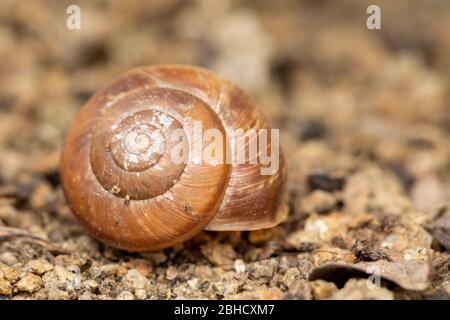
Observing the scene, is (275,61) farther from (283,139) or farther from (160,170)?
(160,170)

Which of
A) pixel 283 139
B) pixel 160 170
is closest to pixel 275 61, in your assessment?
pixel 283 139

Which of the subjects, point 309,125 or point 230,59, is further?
point 230,59

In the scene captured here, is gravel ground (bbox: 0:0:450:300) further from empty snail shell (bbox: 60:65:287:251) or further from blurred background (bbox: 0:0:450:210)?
empty snail shell (bbox: 60:65:287:251)

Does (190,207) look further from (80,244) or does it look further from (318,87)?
(318,87)

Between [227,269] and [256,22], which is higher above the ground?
[256,22]

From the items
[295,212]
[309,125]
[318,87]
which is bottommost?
[295,212]

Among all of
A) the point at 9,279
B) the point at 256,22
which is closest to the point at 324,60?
the point at 256,22

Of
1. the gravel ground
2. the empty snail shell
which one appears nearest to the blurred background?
the gravel ground
